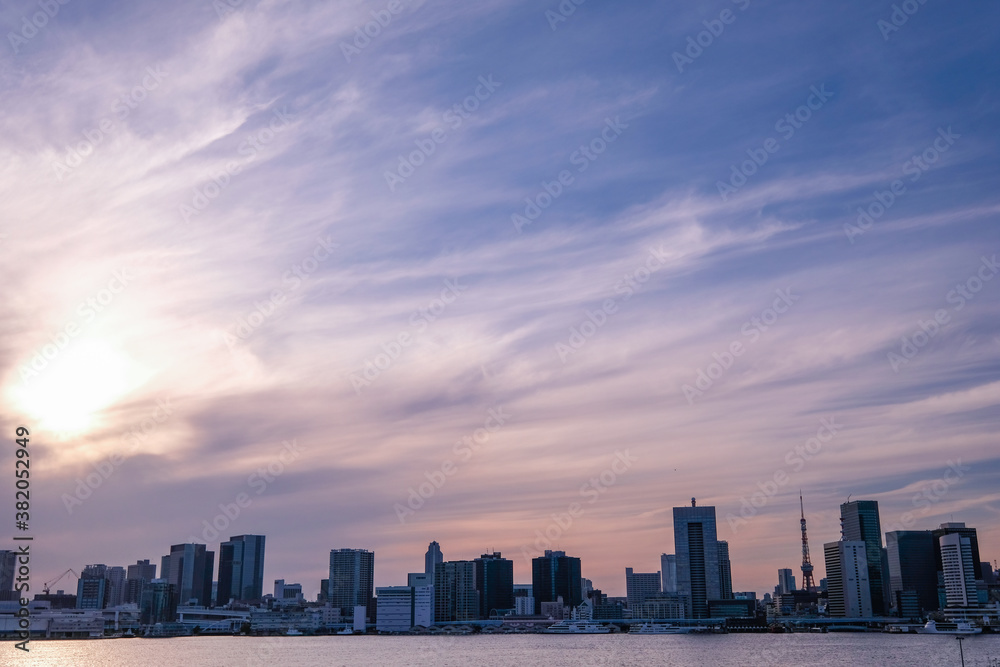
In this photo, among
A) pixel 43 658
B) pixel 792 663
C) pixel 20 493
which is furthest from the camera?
pixel 43 658

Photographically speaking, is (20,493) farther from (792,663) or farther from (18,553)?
(792,663)

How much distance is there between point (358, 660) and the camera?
180000 millimetres

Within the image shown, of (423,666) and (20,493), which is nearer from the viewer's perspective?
(20,493)

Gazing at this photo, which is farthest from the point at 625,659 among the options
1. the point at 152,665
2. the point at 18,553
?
the point at 18,553

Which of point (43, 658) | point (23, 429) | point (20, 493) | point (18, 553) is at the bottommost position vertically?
point (43, 658)

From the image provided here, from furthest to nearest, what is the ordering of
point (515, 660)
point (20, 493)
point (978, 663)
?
point (515, 660)
point (978, 663)
point (20, 493)

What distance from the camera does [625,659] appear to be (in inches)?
7131

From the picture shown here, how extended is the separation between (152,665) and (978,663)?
5905 inches

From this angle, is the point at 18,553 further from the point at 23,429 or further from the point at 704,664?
the point at 704,664

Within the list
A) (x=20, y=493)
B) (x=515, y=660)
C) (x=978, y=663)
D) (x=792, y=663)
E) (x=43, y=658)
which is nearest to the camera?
(x=20, y=493)

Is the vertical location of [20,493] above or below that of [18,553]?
above

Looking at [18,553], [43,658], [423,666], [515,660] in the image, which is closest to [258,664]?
[423,666]

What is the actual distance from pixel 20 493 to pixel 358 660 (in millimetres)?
137516

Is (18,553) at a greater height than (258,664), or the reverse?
(18,553)
